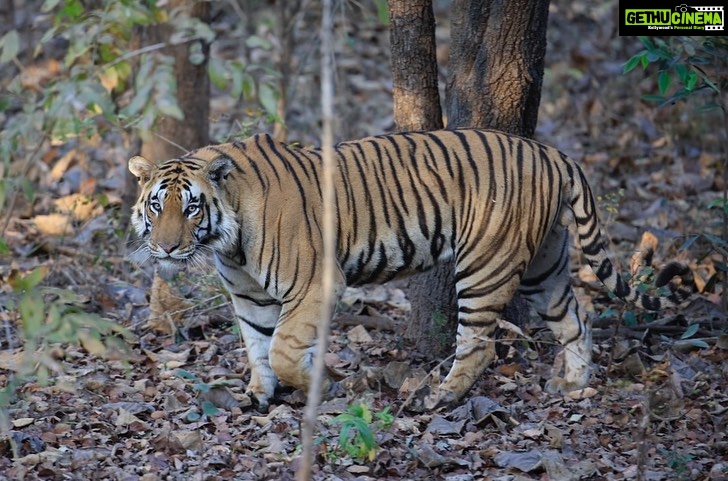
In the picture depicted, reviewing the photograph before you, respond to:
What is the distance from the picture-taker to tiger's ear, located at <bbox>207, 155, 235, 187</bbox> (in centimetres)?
520

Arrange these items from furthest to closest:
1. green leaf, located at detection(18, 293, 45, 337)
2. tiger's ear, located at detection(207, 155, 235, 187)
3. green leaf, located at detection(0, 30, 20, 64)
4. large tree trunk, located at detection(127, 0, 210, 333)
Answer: large tree trunk, located at detection(127, 0, 210, 333), tiger's ear, located at detection(207, 155, 235, 187), green leaf, located at detection(0, 30, 20, 64), green leaf, located at detection(18, 293, 45, 337)

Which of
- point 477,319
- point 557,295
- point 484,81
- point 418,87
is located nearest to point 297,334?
point 477,319

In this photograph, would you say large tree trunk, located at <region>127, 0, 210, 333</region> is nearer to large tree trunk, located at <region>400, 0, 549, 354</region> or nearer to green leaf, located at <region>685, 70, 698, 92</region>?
large tree trunk, located at <region>400, 0, 549, 354</region>

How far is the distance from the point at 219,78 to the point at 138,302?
2.88m

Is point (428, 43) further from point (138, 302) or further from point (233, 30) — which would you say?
point (233, 30)

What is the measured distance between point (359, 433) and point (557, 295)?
2.00 meters

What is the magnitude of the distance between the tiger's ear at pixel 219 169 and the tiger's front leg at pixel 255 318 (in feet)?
1.52

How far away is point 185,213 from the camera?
518 cm

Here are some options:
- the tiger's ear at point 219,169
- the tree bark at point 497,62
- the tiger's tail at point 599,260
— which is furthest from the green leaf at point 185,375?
the tiger's tail at point 599,260

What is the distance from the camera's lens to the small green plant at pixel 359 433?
411cm

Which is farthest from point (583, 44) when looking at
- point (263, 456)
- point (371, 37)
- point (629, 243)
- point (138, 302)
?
point (263, 456)

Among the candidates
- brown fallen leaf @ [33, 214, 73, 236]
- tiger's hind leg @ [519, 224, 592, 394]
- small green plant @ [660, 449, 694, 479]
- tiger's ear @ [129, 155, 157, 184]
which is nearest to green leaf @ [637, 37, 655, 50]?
tiger's hind leg @ [519, 224, 592, 394]

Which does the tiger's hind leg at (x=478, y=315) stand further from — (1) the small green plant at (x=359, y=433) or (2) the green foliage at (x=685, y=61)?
(2) the green foliage at (x=685, y=61)

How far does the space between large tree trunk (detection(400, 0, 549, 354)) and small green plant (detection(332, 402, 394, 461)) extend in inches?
61.2
